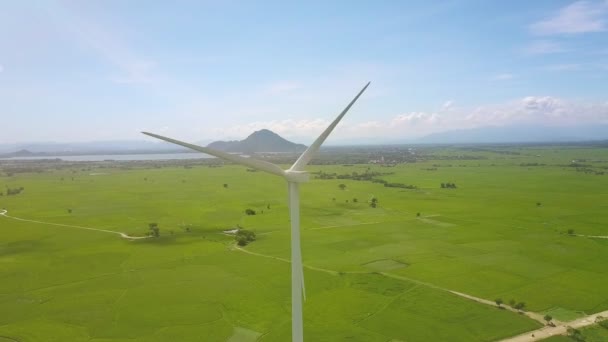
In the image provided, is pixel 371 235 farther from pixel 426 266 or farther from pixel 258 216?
pixel 258 216

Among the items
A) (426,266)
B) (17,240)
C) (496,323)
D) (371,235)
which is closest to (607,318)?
(496,323)

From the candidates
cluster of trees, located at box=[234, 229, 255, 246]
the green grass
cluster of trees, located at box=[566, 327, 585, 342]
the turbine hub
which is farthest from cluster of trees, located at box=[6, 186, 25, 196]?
cluster of trees, located at box=[566, 327, 585, 342]

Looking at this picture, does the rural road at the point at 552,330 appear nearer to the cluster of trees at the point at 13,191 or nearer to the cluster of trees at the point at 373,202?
the cluster of trees at the point at 373,202

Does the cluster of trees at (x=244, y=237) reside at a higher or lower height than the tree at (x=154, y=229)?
lower

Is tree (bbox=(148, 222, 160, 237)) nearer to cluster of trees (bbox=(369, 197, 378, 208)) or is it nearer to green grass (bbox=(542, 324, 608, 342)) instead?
cluster of trees (bbox=(369, 197, 378, 208))

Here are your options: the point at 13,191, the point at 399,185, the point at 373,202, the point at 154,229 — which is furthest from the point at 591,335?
the point at 13,191

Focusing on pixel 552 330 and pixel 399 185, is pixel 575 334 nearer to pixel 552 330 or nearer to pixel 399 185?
pixel 552 330

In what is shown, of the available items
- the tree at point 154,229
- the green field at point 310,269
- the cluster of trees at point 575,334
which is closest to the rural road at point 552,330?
the cluster of trees at point 575,334

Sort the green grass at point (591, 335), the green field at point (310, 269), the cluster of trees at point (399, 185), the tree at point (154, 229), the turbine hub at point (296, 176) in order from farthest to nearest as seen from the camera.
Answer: the cluster of trees at point (399, 185), the tree at point (154, 229), the green field at point (310, 269), the green grass at point (591, 335), the turbine hub at point (296, 176)
